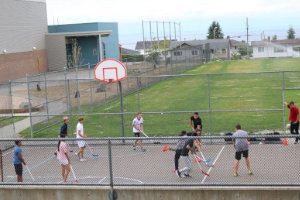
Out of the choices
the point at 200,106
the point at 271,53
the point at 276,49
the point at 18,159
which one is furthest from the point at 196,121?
the point at 271,53

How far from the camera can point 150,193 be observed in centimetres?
993

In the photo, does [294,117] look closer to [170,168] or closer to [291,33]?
[170,168]

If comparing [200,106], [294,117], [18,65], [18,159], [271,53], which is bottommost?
[200,106]

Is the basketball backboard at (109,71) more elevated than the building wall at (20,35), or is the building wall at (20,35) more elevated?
the building wall at (20,35)

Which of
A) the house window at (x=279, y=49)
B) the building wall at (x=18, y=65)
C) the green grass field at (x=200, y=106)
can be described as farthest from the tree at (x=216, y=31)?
the green grass field at (x=200, y=106)

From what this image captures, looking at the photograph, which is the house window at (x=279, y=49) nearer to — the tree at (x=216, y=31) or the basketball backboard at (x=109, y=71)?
the tree at (x=216, y=31)

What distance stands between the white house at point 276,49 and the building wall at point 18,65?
47270 millimetres

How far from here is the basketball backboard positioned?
61.4ft

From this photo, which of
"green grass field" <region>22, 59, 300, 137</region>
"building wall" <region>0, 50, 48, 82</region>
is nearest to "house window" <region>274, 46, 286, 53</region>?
"building wall" <region>0, 50, 48, 82</region>

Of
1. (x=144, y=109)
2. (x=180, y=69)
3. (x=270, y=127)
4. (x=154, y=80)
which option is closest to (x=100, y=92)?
(x=144, y=109)

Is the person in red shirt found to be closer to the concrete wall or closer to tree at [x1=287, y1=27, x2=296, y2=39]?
the concrete wall

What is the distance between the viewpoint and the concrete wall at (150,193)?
9516 millimetres

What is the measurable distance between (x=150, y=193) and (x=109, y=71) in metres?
9.67

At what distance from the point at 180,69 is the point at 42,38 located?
17610mm
